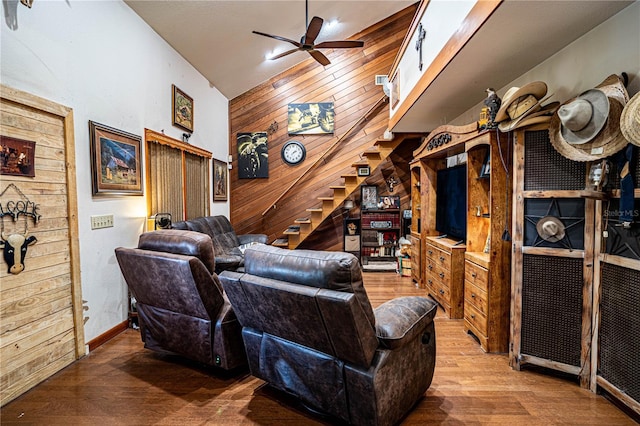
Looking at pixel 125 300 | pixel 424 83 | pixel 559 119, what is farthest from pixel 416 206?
pixel 125 300

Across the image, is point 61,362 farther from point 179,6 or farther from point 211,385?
point 179,6

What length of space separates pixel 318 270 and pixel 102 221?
238 cm

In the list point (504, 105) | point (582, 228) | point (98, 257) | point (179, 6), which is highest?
point (179, 6)

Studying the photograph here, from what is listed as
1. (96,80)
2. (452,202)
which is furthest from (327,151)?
(96,80)

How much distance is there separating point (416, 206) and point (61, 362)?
14.2 feet

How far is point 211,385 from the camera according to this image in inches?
82.0

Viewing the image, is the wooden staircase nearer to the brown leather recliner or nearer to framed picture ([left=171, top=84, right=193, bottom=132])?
framed picture ([left=171, top=84, right=193, bottom=132])

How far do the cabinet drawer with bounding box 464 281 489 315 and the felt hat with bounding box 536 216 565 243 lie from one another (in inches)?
26.5

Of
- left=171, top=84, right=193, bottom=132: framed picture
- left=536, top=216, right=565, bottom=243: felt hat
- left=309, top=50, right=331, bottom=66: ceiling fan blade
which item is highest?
left=309, top=50, right=331, bottom=66: ceiling fan blade

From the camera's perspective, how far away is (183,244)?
2.02 metres

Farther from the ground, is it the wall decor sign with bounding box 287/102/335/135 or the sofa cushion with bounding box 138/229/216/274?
the wall decor sign with bounding box 287/102/335/135

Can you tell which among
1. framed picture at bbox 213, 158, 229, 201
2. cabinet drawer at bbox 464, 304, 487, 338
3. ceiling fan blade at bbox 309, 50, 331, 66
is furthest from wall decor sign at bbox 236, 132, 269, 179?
cabinet drawer at bbox 464, 304, 487, 338

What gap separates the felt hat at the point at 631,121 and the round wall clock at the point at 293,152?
5.00 m

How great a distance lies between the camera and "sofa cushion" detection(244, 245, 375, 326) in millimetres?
1390
